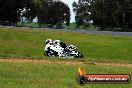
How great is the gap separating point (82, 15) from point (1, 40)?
7874 centimetres

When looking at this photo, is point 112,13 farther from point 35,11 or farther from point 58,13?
point 58,13

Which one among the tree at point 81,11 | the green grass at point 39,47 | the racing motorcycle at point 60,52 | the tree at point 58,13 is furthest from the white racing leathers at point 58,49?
the tree at point 58,13

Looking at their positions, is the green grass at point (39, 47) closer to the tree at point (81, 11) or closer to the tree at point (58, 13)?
the tree at point (81, 11)

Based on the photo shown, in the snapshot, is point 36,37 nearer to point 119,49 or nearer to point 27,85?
point 119,49

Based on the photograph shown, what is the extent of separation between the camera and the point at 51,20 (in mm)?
121938

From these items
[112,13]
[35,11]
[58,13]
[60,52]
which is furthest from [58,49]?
[58,13]

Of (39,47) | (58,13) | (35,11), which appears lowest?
(58,13)

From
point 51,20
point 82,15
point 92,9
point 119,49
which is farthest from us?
point 51,20

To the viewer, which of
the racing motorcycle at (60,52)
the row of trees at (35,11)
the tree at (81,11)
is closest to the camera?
the racing motorcycle at (60,52)

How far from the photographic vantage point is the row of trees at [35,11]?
8434 centimetres

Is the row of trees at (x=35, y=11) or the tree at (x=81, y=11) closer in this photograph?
the row of trees at (x=35, y=11)

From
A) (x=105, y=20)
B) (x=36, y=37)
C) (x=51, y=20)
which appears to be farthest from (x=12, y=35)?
(x=51, y=20)

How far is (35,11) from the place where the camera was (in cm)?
10188

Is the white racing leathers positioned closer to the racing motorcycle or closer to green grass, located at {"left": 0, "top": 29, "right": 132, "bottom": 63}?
the racing motorcycle
